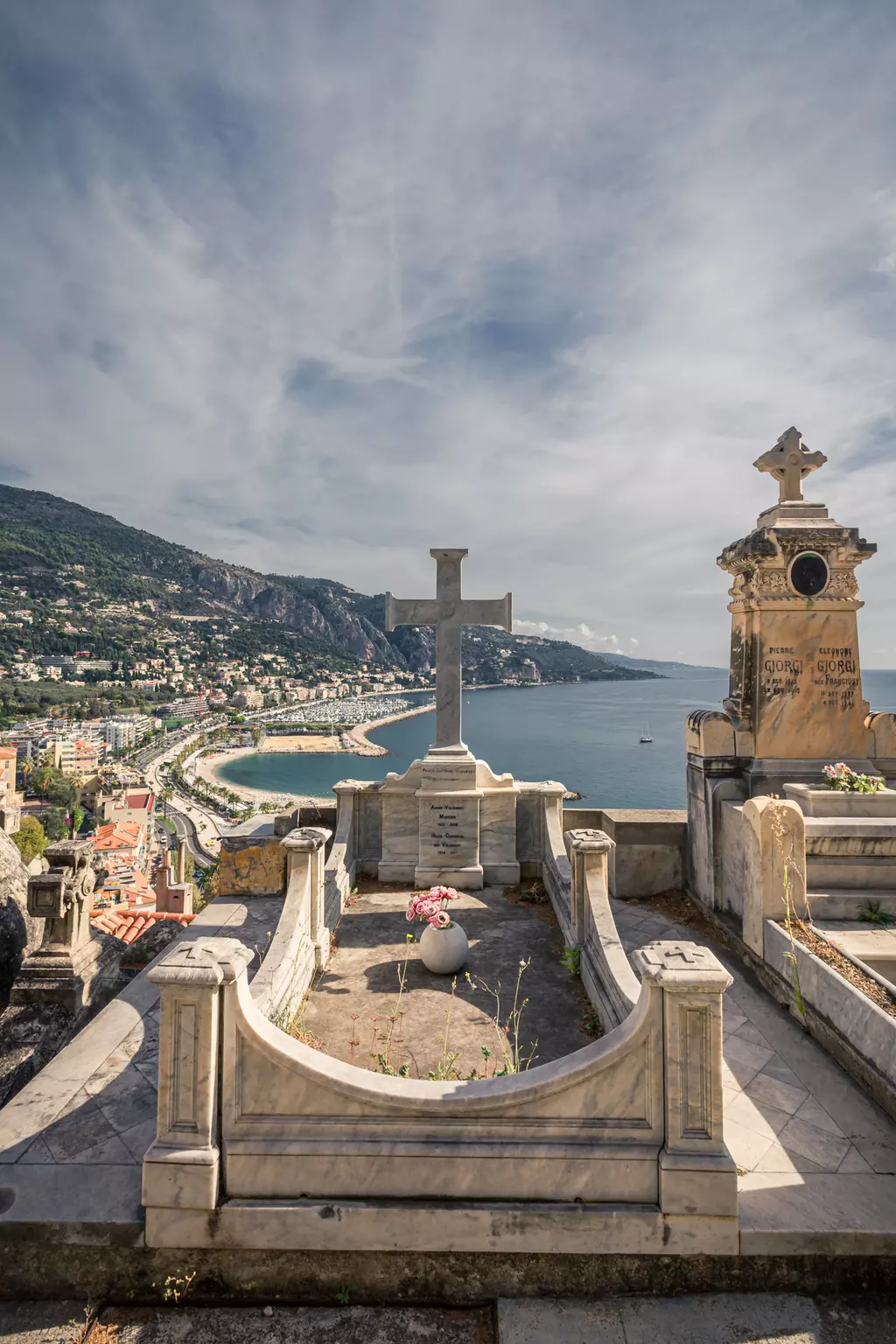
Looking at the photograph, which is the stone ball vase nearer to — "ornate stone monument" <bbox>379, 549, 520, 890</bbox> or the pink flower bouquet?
the pink flower bouquet

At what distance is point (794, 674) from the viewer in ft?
24.8

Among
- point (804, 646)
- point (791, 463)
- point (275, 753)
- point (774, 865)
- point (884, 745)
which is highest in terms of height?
point (791, 463)

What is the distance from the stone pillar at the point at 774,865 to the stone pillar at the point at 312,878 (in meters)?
4.15

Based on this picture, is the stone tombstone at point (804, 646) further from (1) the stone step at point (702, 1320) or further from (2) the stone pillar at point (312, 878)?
(1) the stone step at point (702, 1320)

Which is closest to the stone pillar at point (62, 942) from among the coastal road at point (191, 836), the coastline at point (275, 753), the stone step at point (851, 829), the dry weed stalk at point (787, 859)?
the dry weed stalk at point (787, 859)

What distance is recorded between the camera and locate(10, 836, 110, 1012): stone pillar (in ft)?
19.9

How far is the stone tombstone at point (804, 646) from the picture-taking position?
7.50 metres

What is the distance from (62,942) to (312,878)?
2.70m

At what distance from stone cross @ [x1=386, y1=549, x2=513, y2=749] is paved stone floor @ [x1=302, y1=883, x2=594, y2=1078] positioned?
250 cm

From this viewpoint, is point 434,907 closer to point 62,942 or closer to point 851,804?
point 62,942

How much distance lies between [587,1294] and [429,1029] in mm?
1899

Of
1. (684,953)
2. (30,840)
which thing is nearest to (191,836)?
(30,840)

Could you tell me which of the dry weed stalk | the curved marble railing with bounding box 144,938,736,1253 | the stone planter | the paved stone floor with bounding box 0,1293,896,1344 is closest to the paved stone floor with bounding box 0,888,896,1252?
the paved stone floor with bounding box 0,1293,896,1344

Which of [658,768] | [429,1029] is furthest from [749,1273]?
[658,768]
